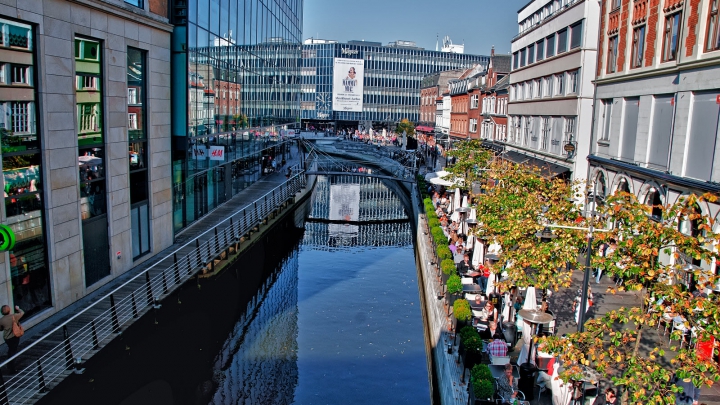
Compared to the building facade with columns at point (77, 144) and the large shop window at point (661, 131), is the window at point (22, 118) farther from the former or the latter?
the large shop window at point (661, 131)

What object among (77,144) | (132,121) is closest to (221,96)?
(132,121)

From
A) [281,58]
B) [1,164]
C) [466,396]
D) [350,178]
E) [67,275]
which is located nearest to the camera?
[466,396]

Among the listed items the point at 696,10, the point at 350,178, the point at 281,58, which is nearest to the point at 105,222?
the point at 696,10

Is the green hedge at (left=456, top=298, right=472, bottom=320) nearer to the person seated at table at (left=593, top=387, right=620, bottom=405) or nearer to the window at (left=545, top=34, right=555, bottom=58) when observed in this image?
the person seated at table at (left=593, top=387, right=620, bottom=405)

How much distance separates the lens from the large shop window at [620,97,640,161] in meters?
28.0

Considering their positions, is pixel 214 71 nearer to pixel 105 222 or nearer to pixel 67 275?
pixel 105 222

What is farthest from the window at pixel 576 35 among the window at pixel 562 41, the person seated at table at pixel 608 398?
the person seated at table at pixel 608 398

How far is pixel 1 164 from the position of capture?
51.2ft

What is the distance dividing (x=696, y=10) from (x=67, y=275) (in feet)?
77.3

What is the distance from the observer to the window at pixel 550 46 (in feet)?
134

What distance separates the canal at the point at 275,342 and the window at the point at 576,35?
16.4 metres

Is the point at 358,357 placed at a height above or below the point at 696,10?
below

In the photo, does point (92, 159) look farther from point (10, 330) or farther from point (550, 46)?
point (550, 46)

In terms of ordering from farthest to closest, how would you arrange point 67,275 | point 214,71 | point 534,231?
point 214,71 < point 67,275 < point 534,231
